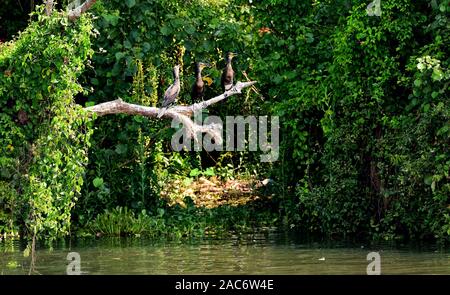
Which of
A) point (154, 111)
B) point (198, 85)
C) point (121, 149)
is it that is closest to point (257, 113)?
point (121, 149)

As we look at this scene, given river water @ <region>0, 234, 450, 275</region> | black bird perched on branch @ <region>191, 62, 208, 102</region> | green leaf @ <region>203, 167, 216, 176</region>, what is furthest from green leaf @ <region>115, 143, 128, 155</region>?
green leaf @ <region>203, 167, 216, 176</region>

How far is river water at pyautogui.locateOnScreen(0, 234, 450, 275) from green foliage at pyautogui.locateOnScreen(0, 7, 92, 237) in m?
0.61

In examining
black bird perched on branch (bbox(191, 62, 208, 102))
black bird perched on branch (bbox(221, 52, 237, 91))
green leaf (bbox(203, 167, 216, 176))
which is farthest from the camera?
green leaf (bbox(203, 167, 216, 176))

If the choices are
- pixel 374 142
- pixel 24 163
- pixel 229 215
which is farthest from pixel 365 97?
pixel 24 163

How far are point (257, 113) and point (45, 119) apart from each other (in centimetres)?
629

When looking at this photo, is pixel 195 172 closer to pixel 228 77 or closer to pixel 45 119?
pixel 228 77

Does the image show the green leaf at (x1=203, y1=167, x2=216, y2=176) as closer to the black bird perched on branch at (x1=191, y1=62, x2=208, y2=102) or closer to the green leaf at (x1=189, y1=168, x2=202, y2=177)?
the green leaf at (x1=189, y1=168, x2=202, y2=177)

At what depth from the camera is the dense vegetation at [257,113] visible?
1213 cm

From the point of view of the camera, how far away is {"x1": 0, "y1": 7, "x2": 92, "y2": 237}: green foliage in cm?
1184

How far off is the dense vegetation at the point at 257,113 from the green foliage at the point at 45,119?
0.02 meters

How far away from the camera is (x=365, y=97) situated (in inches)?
564

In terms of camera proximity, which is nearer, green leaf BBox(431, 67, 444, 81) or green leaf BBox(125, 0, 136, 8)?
green leaf BBox(431, 67, 444, 81)

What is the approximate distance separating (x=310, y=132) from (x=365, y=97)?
161cm
